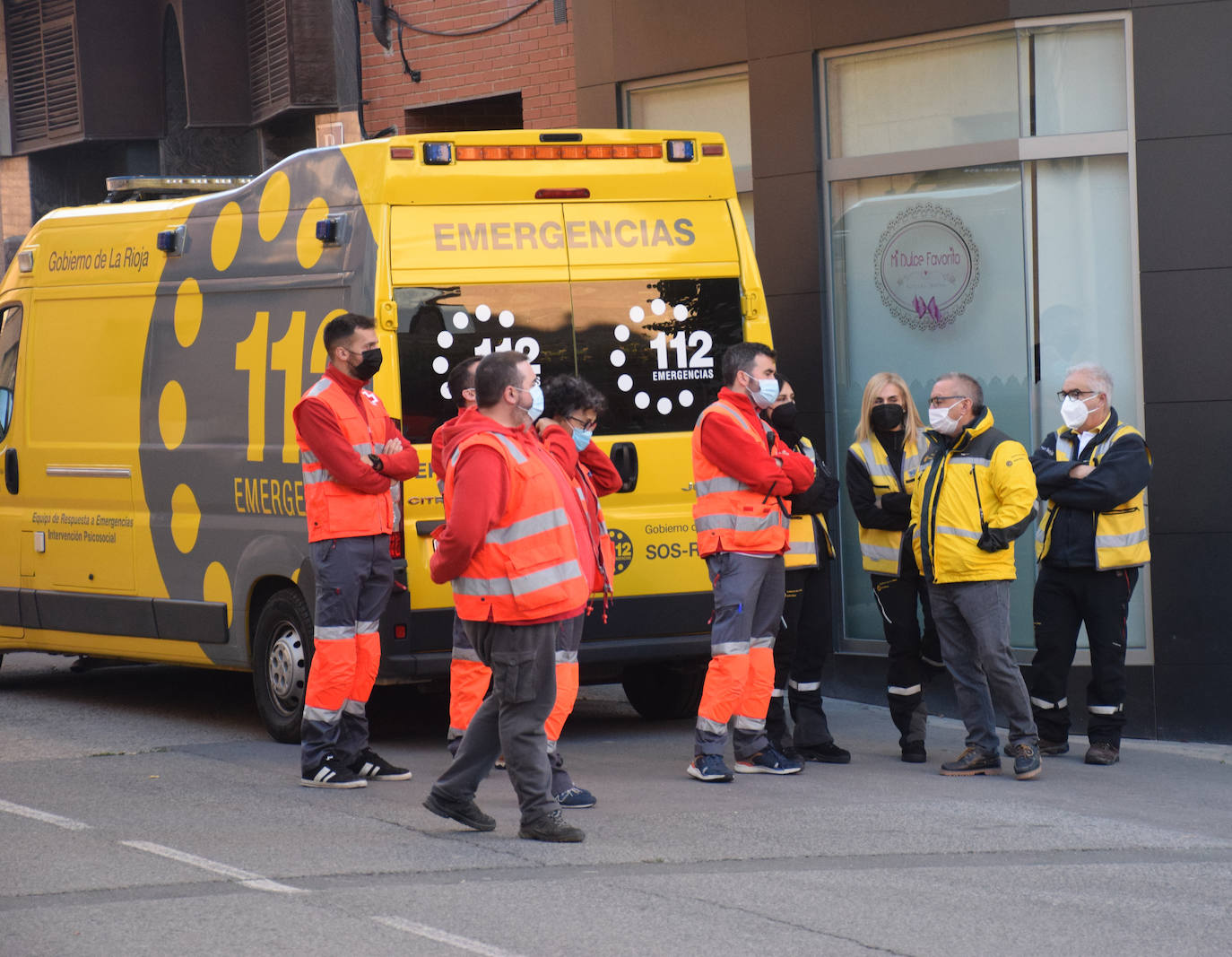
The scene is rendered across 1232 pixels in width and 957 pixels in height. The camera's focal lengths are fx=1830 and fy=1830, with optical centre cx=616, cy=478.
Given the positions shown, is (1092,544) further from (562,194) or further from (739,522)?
(562,194)

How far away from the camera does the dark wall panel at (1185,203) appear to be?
9438 mm

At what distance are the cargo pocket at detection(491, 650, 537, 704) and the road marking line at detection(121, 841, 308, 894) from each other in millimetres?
1019

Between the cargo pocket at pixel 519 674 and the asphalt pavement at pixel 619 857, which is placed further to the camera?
the cargo pocket at pixel 519 674

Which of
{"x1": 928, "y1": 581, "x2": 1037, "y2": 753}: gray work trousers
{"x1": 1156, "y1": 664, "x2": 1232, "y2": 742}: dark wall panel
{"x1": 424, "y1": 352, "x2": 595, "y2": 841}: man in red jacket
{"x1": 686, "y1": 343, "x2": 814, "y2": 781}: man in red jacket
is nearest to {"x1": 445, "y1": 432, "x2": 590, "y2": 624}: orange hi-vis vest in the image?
{"x1": 424, "y1": 352, "x2": 595, "y2": 841}: man in red jacket

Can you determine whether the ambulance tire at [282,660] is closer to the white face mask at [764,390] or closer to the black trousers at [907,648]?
the white face mask at [764,390]

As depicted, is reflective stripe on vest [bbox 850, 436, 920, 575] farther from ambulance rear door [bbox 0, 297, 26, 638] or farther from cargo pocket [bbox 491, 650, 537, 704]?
ambulance rear door [bbox 0, 297, 26, 638]

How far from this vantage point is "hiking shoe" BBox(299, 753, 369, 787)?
25.2 feet

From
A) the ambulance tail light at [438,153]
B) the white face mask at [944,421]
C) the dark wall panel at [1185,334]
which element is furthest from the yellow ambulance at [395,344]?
the dark wall panel at [1185,334]

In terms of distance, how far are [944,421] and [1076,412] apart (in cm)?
82

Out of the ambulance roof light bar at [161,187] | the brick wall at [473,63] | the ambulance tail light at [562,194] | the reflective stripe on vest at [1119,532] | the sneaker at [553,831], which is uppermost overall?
the brick wall at [473,63]

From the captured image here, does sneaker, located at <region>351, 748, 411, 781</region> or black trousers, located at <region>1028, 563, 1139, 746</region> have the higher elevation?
black trousers, located at <region>1028, 563, 1139, 746</region>

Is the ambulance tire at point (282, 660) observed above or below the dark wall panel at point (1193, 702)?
above

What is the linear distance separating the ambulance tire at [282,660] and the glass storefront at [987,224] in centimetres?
369

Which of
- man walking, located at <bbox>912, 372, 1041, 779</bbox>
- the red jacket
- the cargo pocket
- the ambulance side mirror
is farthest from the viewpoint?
the ambulance side mirror
